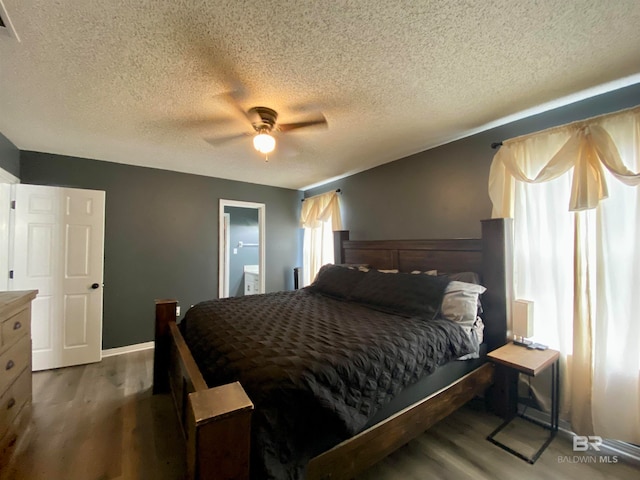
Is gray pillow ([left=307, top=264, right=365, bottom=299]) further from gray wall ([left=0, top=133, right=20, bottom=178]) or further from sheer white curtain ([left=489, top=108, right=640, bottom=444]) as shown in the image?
gray wall ([left=0, top=133, right=20, bottom=178])

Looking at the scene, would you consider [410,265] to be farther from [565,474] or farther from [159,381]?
[159,381]

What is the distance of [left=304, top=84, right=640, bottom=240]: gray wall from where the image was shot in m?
2.08

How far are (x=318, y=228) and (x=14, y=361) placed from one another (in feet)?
11.8

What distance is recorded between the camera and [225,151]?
120 inches

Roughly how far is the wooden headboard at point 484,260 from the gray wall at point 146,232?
265 centimetres

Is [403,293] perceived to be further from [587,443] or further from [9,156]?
[9,156]

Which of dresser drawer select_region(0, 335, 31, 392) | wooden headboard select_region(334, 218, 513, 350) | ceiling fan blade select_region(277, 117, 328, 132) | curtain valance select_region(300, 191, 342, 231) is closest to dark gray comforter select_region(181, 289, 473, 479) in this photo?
wooden headboard select_region(334, 218, 513, 350)

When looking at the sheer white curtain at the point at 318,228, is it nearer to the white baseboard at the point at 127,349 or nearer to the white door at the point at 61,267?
the white baseboard at the point at 127,349

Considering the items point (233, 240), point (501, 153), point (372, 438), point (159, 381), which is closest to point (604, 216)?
point (501, 153)

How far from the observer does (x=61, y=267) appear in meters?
3.02

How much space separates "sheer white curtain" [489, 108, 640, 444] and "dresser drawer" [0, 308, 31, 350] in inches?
148

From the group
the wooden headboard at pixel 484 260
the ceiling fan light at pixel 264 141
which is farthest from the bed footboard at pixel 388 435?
the ceiling fan light at pixel 264 141

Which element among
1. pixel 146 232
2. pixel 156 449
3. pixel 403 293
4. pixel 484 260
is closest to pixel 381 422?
pixel 403 293

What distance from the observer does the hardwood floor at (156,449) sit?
5.24 ft
